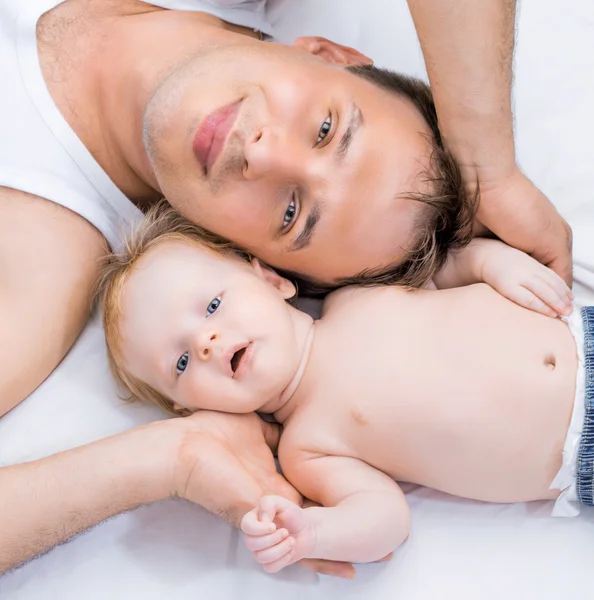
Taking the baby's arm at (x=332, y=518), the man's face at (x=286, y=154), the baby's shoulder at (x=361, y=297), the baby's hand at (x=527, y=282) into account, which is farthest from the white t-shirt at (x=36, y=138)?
the baby's hand at (x=527, y=282)

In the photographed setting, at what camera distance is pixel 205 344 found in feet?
4.40

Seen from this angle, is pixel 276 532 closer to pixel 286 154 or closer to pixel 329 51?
pixel 286 154

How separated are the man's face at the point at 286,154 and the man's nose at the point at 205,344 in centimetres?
23

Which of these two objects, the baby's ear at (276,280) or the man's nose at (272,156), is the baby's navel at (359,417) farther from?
the man's nose at (272,156)

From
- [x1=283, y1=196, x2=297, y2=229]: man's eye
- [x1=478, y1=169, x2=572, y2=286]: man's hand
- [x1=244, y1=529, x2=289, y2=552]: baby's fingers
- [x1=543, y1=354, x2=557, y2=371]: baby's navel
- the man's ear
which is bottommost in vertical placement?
[x1=244, y1=529, x2=289, y2=552]: baby's fingers

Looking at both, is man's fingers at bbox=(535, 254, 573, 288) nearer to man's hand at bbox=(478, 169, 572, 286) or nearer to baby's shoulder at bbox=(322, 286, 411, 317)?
man's hand at bbox=(478, 169, 572, 286)

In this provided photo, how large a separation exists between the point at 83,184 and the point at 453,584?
3.66 ft

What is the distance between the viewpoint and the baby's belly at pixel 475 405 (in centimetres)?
131

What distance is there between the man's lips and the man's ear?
1.23ft

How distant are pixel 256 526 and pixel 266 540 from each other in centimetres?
3

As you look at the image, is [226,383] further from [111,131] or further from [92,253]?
[111,131]

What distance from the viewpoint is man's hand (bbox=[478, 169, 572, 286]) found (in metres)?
1.39

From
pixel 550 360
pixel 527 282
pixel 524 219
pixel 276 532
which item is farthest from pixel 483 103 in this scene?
pixel 276 532

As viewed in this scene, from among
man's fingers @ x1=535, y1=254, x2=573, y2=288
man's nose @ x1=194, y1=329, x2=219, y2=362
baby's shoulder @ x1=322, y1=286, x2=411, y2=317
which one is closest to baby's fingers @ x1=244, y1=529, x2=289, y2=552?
man's nose @ x1=194, y1=329, x2=219, y2=362
